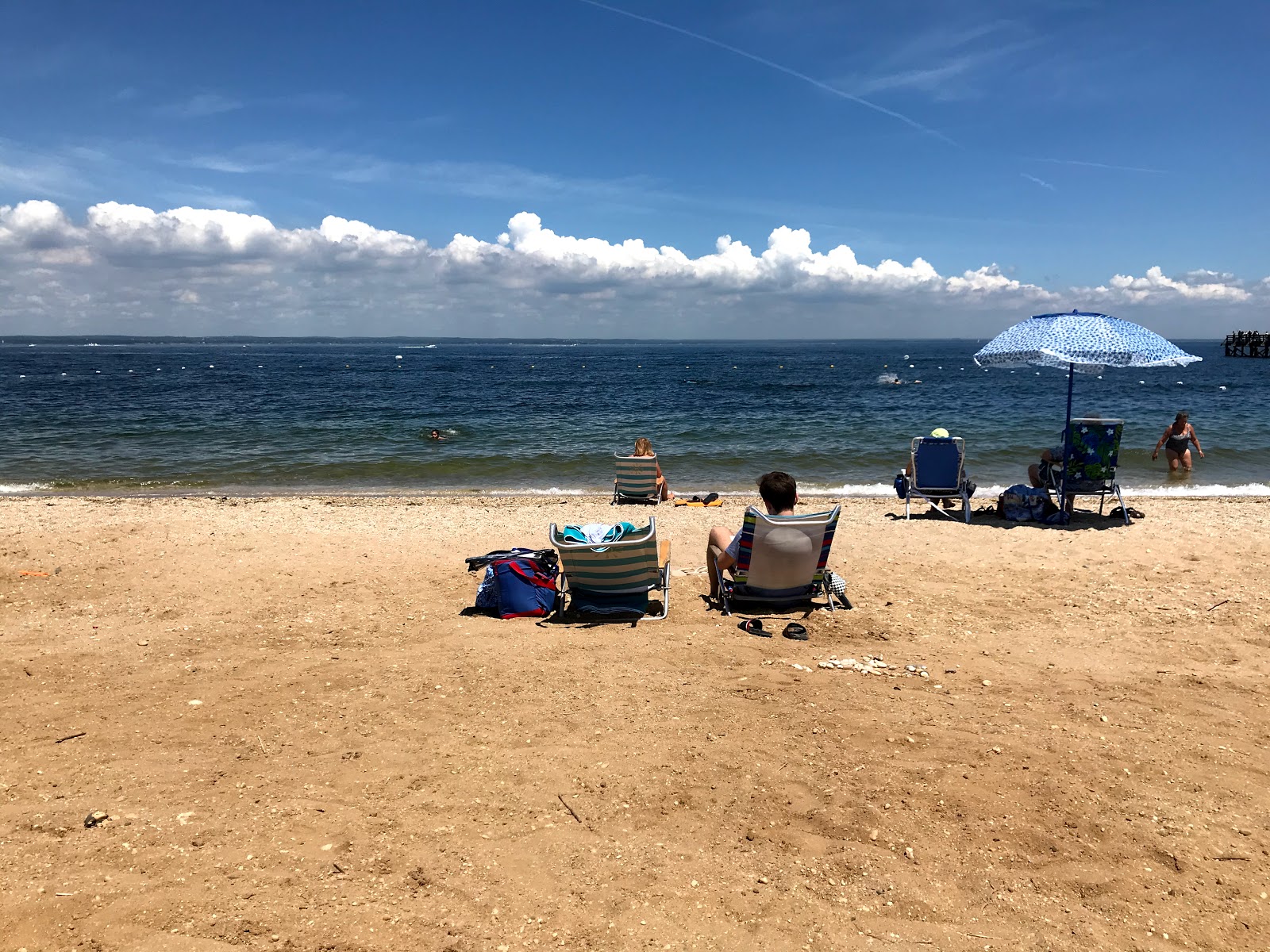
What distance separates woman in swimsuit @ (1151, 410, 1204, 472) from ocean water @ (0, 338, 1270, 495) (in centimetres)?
40

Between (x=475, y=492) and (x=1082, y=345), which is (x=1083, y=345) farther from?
(x=475, y=492)

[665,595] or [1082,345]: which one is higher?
[1082,345]

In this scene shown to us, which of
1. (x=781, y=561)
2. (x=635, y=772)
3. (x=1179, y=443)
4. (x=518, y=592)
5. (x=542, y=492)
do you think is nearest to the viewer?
(x=635, y=772)

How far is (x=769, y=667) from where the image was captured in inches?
203

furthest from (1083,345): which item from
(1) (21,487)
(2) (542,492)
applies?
(1) (21,487)

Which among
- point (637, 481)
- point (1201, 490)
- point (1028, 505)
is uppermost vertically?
point (1028, 505)

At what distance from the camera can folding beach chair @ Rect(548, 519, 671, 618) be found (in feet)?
19.8

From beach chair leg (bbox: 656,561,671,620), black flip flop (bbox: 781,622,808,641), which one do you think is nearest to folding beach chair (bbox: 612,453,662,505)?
beach chair leg (bbox: 656,561,671,620)

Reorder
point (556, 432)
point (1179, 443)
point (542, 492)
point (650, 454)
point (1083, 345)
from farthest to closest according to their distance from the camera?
1. point (556, 432)
2. point (542, 492)
3. point (1179, 443)
4. point (650, 454)
5. point (1083, 345)

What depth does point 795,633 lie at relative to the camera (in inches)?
227

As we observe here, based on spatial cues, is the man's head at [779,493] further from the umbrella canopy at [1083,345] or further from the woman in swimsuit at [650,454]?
the woman in swimsuit at [650,454]

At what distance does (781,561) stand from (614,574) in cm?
139

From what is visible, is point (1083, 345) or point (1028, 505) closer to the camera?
point (1083, 345)

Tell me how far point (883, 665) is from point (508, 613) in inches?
122
